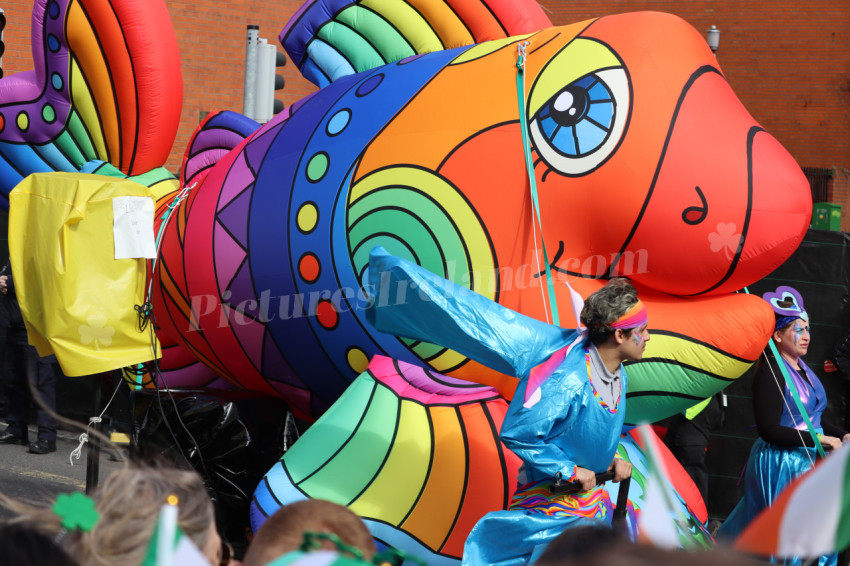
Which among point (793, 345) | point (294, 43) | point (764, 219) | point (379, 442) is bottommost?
point (379, 442)

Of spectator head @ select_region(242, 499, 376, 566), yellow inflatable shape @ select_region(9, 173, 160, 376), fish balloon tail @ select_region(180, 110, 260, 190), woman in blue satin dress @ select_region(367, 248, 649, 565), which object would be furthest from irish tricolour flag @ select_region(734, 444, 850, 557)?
fish balloon tail @ select_region(180, 110, 260, 190)

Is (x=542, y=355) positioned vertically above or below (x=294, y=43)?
below

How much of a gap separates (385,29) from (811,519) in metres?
3.70

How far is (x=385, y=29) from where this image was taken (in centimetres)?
449

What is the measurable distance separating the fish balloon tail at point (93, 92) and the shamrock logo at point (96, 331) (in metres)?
1.40

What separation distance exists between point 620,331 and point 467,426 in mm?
778

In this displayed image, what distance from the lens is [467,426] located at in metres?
3.50

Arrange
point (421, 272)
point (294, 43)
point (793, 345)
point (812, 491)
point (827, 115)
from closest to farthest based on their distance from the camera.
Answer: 1. point (812, 491)
2. point (421, 272)
3. point (793, 345)
4. point (294, 43)
5. point (827, 115)

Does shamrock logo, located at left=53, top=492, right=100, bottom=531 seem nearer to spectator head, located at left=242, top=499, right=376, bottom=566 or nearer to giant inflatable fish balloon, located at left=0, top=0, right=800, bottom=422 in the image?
spectator head, located at left=242, top=499, right=376, bottom=566

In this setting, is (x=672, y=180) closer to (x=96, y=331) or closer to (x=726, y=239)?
(x=726, y=239)

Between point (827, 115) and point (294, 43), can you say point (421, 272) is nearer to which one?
point (294, 43)

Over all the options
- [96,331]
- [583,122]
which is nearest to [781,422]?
[583,122]

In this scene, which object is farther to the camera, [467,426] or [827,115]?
[827,115]

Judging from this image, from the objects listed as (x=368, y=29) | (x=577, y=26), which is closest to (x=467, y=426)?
(x=577, y=26)
